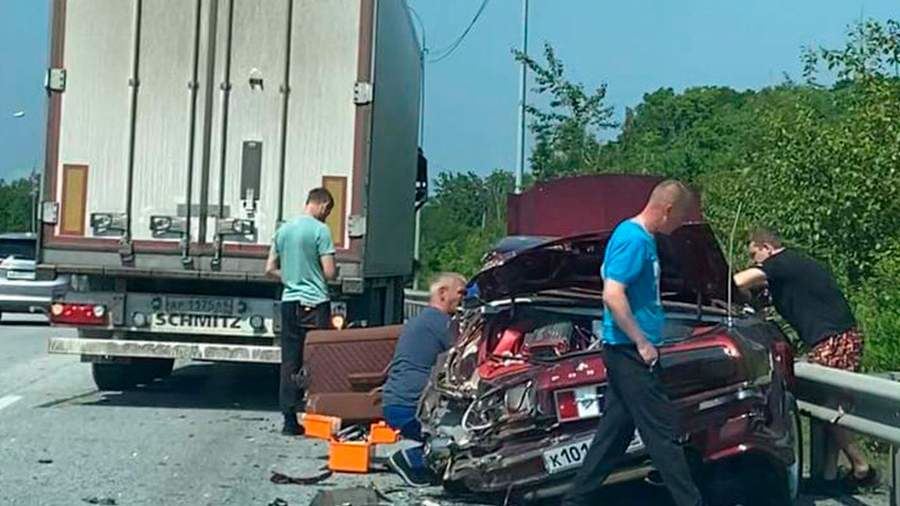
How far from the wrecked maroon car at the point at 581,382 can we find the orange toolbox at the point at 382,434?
1380 millimetres

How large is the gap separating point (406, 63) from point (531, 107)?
1357cm

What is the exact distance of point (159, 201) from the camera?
13.6 m

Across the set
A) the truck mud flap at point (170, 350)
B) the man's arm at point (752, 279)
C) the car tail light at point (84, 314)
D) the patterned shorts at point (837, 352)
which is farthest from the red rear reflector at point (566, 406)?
the car tail light at point (84, 314)

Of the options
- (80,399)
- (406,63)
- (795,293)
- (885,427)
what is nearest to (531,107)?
(406,63)

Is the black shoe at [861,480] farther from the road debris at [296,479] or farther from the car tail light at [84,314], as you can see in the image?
the car tail light at [84,314]

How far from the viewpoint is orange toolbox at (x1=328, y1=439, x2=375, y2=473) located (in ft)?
34.8

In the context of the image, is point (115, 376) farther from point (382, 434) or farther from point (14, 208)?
point (14, 208)

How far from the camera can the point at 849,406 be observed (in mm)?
9094

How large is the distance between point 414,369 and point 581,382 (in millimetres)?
1963

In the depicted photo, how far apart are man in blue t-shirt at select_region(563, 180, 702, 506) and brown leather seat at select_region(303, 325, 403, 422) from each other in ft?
10.2

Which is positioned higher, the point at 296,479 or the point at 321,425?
the point at 321,425

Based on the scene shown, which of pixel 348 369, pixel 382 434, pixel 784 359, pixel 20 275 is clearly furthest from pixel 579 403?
pixel 20 275

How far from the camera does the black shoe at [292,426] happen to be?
40.8ft

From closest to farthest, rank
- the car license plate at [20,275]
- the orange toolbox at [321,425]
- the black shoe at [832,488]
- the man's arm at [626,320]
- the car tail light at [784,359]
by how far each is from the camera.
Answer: the man's arm at [626,320]
the car tail light at [784,359]
the black shoe at [832,488]
the orange toolbox at [321,425]
the car license plate at [20,275]
